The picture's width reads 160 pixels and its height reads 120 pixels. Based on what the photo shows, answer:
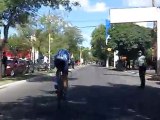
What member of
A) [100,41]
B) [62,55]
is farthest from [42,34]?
[100,41]

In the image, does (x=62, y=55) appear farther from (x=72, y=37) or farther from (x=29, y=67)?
(x=72, y=37)

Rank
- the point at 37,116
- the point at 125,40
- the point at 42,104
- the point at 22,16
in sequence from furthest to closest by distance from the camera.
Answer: the point at 125,40 < the point at 22,16 < the point at 42,104 < the point at 37,116

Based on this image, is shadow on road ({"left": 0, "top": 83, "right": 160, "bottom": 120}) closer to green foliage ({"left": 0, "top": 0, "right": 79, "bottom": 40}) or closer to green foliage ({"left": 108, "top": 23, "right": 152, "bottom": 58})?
green foliage ({"left": 0, "top": 0, "right": 79, "bottom": 40})

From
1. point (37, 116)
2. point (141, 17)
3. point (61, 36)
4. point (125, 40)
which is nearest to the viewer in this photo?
point (37, 116)

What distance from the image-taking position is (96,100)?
1648cm

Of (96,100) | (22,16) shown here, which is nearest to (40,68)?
(22,16)

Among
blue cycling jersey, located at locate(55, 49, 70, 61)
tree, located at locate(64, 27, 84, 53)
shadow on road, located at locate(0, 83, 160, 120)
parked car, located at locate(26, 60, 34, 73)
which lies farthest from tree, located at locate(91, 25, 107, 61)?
blue cycling jersey, located at locate(55, 49, 70, 61)

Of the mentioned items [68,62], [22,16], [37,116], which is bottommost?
[37,116]

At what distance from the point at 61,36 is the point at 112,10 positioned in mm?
30635

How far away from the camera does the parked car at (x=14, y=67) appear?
129ft

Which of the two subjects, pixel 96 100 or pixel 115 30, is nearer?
pixel 96 100

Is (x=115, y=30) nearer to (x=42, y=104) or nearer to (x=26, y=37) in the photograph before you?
(x=26, y=37)

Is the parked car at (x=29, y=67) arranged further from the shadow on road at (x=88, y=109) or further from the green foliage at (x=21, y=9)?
the shadow on road at (x=88, y=109)

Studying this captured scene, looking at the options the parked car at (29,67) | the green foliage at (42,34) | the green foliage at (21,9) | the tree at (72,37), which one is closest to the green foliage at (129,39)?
the green foliage at (42,34)
